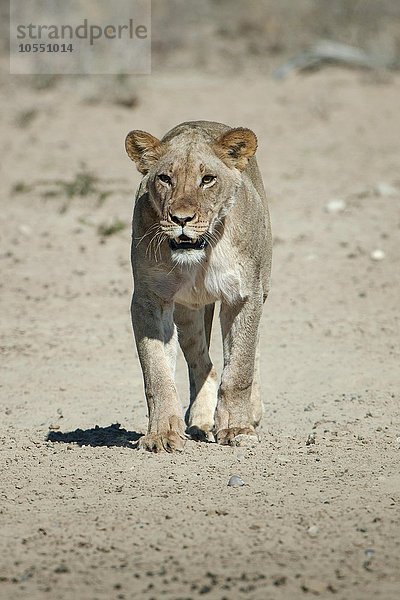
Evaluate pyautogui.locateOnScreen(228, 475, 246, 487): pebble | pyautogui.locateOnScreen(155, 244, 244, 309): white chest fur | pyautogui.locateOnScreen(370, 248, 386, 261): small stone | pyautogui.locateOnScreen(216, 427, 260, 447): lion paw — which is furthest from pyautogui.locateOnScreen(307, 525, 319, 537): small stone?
pyautogui.locateOnScreen(370, 248, 386, 261): small stone

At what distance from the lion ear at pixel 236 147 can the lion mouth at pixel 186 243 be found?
0.58 metres

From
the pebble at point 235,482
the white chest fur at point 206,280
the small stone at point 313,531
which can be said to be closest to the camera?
the small stone at point 313,531

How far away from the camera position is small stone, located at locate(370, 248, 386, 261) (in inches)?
437

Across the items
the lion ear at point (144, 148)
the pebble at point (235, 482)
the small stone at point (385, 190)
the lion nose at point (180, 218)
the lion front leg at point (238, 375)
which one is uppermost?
the small stone at point (385, 190)

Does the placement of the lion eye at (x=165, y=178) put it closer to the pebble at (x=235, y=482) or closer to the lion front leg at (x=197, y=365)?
the lion front leg at (x=197, y=365)

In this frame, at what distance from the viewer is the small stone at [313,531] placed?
4875 millimetres

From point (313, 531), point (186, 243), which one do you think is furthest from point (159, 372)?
point (313, 531)

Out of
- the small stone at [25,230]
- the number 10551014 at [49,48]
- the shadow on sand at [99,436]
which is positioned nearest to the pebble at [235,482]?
the shadow on sand at [99,436]

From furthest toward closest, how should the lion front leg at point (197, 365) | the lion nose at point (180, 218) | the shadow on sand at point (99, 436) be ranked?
the lion front leg at point (197, 365), the shadow on sand at point (99, 436), the lion nose at point (180, 218)

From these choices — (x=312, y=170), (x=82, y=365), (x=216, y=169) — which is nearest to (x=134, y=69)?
(x=312, y=170)

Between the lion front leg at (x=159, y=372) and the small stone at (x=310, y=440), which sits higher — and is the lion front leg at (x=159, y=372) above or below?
above

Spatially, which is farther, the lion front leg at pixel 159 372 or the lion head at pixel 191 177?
Result: the lion front leg at pixel 159 372

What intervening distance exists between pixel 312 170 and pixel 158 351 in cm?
870

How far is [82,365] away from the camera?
8711 mm
